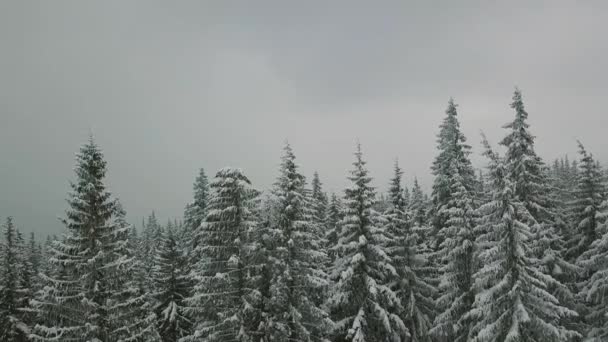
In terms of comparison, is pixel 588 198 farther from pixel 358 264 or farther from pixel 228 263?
pixel 228 263

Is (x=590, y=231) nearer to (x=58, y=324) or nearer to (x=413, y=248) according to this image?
(x=413, y=248)

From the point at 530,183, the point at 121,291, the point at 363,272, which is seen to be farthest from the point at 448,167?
the point at 121,291

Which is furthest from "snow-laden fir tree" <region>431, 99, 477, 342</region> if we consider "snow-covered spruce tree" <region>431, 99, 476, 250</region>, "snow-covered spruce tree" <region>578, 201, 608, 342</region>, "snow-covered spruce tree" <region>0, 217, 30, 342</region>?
"snow-covered spruce tree" <region>0, 217, 30, 342</region>

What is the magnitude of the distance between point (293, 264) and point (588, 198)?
19326 mm

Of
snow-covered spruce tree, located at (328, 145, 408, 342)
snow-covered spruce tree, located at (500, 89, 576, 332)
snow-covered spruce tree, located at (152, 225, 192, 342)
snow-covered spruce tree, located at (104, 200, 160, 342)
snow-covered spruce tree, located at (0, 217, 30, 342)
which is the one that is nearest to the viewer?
snow-covered spruce tree, located at (104, 200, 160, 342)

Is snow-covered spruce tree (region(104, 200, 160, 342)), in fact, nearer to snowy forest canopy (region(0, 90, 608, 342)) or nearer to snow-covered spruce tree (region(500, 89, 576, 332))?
snowy forest canopy (region(0, 90, 608, 342))

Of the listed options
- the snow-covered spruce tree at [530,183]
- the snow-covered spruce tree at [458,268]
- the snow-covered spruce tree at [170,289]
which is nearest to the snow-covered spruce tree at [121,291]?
the snow-covered spruce tree at [170,289]

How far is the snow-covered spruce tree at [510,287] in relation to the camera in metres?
20.2

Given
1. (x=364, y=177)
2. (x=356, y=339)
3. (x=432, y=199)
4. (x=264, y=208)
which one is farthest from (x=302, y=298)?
(x=432, y=199)

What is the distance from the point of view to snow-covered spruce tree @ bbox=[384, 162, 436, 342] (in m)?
28.9

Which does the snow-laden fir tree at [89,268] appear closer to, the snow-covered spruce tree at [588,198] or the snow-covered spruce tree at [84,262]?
the snow-covered spruce tree at [84,262]

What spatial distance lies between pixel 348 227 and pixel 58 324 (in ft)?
51.4

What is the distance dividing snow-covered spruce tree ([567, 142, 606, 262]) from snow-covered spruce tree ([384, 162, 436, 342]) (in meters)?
10.2

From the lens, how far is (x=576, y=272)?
25.8 meters
